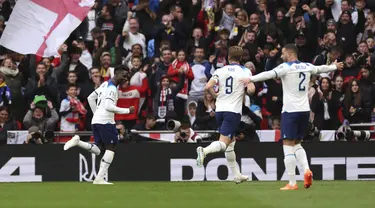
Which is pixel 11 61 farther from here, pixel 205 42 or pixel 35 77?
pixel 205 42

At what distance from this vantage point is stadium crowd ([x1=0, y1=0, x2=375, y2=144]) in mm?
24875

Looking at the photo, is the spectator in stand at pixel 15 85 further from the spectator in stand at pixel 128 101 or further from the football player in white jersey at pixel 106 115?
the football player in white jersey at pixel 106 115

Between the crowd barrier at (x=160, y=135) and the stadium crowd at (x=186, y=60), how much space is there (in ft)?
0.92

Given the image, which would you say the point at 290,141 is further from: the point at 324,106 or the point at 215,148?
the point at 324,106

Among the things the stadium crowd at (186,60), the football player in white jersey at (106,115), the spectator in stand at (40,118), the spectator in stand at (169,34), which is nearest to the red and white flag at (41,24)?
the stadium crowd at (186,60)

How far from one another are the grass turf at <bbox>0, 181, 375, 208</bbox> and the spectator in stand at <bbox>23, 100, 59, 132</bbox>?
382 centimetres

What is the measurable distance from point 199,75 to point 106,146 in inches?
205

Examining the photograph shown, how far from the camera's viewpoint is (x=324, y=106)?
2498 centimetres

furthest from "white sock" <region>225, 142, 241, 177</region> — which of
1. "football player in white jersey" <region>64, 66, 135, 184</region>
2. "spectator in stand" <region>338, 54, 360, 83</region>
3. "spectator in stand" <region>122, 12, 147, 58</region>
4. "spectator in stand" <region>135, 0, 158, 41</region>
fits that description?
"spectator in stand" <region>135, 0, 158, 41</region>

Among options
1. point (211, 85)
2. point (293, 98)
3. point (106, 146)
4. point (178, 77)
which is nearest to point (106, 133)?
point (106, 146)

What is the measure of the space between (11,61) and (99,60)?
2.16 meters

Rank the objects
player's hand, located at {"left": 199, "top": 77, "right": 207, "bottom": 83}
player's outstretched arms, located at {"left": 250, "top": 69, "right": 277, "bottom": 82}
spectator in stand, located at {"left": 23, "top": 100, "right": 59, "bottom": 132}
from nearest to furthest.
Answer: player's outstretched arms, located at {"left": 250, "top": 69, "right": 277, "bottom": 82} → spectator in stand, located at {"left": 23, "top": 100, "right": 59, "bottom": 132} → player's hand, located at {"left": 199, "top": 77, "right": 207, "bottom": 83}

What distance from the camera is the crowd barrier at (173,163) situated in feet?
77.7

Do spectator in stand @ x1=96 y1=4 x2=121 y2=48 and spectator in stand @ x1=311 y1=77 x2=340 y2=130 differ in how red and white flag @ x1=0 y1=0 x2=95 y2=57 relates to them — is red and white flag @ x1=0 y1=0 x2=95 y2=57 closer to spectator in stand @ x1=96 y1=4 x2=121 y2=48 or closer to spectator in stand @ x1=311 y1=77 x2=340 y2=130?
spectator in stand @ x1=96 y1=4 x2=121 y2=48
